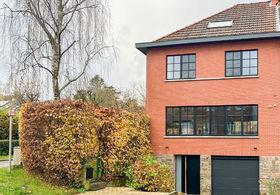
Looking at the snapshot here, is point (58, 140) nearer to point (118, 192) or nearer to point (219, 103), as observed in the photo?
point (118, 192)

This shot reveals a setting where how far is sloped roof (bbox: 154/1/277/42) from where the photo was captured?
1961 cm

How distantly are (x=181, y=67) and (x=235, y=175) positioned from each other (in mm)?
6225

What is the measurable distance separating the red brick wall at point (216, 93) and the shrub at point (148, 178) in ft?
13.9

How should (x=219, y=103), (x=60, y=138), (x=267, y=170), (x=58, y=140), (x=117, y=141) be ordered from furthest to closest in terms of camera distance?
1. (x=219, y=103)
2. (x=267, y=170)
3. (x=117, y=141)
4. (x=58, y=140)
5. (x=60, y=138)

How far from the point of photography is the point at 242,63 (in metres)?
19.4

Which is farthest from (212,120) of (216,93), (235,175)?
(235,175)

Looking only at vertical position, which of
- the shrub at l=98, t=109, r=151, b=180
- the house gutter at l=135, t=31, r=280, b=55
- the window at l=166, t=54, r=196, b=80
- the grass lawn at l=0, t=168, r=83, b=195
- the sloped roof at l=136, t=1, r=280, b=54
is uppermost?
the sloped roof at l=136, t=1, r=280, b=54

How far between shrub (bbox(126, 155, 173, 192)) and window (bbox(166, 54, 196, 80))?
241 inches

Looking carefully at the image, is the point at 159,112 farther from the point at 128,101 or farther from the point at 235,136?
the point at 128,101

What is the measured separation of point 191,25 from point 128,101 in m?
16.4

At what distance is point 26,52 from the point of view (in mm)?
13242

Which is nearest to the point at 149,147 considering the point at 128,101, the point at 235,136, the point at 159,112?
the point at 159,112

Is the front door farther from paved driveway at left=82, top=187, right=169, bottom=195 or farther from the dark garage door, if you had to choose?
paved driveway at left=82, top=187, right=169, bottom=195

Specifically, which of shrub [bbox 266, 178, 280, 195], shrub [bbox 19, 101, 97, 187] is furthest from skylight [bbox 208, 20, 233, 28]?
shrub [bbox 19, 101, 97, 187]
